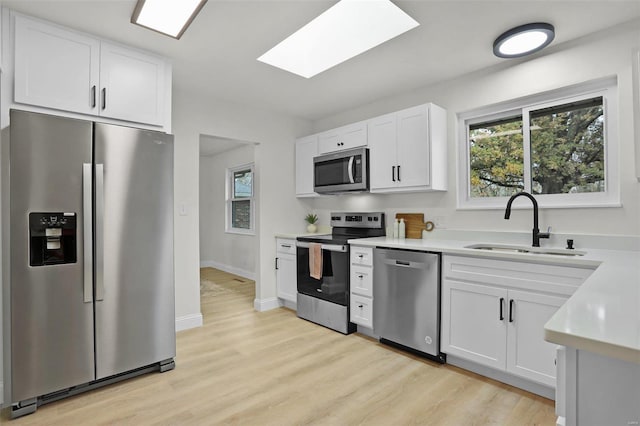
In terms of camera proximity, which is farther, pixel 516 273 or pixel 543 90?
pixel 543 90

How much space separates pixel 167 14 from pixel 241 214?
437 centimetres

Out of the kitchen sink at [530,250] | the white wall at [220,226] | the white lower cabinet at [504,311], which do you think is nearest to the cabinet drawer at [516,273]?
the white lower cabinet at [504,311]

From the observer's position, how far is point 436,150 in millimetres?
3074

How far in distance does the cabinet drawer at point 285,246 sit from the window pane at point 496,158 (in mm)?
1990

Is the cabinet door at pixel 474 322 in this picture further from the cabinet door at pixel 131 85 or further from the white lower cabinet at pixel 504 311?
the cabinet door at pixel 131 85

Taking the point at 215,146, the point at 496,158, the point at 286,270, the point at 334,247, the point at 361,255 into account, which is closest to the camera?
the point at 496,158

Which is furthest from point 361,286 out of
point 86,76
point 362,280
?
point 86,76

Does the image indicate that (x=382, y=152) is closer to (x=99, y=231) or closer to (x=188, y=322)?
(x=99, y=231)

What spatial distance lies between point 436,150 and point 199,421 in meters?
2.72

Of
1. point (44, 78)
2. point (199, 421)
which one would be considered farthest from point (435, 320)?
point (44, 78)

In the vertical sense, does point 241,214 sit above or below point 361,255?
above

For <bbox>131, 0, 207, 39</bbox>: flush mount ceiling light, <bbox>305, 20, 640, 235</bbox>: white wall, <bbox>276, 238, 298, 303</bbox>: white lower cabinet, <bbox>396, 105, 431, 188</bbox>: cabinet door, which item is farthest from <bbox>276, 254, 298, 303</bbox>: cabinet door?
<bbox>131, 0, 207, 39</bbox>: flush mount ceiling light

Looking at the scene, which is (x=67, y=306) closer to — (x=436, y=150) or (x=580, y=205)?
(x=436, y=150)

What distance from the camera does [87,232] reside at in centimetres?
214
